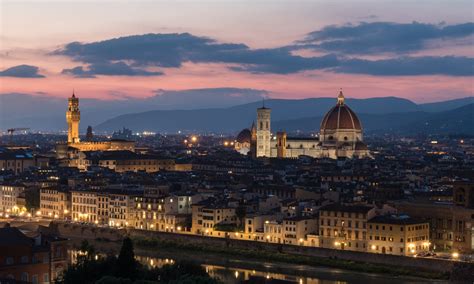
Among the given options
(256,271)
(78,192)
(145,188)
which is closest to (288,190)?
(145,188)

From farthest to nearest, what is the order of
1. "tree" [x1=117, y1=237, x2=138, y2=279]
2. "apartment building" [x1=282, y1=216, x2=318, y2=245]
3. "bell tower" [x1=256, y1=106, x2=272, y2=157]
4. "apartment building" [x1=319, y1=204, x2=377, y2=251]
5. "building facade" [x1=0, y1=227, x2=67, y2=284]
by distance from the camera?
"bell tower" [x1=256, y1=106, x2=272, y2=157] < "apartment building" [x1=282, y1=216, x2=318, y2=245] < "apartment building" [x1=319, y1=204, x2=377, y2=251] < "building facade" [x1=0, y1=227, x2=67, y2=284] < "tree" [x1=117, y1=237, x2=138, y2=279]

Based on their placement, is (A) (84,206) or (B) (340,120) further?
(B) (340,120)

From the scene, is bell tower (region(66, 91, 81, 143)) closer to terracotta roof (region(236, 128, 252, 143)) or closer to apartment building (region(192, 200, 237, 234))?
terracotta roof (region(236, 128, 252, 143))

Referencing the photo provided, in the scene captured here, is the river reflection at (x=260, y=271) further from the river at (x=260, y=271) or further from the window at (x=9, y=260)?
the window at (x=9, y=260)

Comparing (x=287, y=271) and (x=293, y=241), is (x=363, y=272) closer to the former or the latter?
(x=287, y=271)

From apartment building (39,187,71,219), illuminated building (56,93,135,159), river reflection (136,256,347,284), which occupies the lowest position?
river reflection (136,256,347,284)

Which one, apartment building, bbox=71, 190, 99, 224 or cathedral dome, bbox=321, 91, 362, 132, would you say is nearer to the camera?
apartment building, bbox=71, 190, 99, 224

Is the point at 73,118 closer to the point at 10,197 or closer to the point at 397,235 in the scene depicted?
the point at 10,197

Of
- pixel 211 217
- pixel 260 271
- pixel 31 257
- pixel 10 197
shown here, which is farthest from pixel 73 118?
pixel 31 257

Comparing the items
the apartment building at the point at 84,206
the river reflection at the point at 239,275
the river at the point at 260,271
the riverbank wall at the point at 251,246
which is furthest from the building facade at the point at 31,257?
the apartment building at the point at 84,206

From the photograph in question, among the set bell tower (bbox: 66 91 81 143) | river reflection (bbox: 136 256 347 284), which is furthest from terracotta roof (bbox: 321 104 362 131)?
river reflection (bbox: 136 256 347 284)
